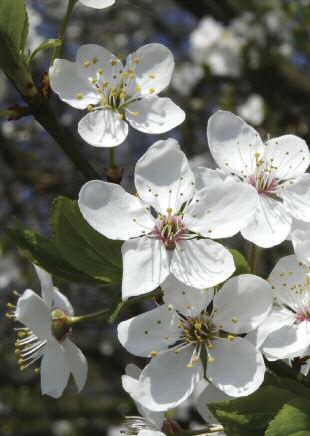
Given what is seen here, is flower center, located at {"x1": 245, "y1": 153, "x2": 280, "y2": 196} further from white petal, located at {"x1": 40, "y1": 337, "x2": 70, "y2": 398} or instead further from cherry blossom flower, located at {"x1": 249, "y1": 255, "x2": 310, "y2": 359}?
white petal, located at {"x1": 40, "y1": 337, "x2": 70, "y2": 398}

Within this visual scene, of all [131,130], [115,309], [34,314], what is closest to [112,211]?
[115,309]

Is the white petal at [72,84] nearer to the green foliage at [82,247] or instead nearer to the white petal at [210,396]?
the green foliage at [82,247]

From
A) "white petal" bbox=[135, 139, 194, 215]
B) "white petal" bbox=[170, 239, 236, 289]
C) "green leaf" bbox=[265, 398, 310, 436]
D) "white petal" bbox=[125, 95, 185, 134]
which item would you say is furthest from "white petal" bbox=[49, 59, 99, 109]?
"green leaf" bbox=[265, 398, 310, 436]

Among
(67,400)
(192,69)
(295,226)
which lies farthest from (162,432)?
(192,69)

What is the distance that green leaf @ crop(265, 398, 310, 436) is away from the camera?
4.78 ft

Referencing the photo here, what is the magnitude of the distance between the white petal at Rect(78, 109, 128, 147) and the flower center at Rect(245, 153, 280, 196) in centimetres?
36

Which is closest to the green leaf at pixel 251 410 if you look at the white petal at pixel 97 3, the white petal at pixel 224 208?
the white petal at pixel 224 208

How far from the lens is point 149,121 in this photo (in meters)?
1.82

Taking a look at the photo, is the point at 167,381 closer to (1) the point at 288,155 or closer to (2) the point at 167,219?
(2) the point at 167,219

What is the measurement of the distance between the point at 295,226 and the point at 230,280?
0.26m

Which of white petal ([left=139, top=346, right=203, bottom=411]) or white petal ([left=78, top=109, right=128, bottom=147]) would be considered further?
white petal ([left=78, top=109, right=128, bottom=147])

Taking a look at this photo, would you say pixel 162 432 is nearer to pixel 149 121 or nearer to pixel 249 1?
pixel 149 121

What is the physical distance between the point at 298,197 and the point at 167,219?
36 cm

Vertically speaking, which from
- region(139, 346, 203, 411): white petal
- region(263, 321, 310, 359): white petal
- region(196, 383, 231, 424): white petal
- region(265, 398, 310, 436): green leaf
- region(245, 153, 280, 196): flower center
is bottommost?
region(196, 383, 231, 424): white petal
